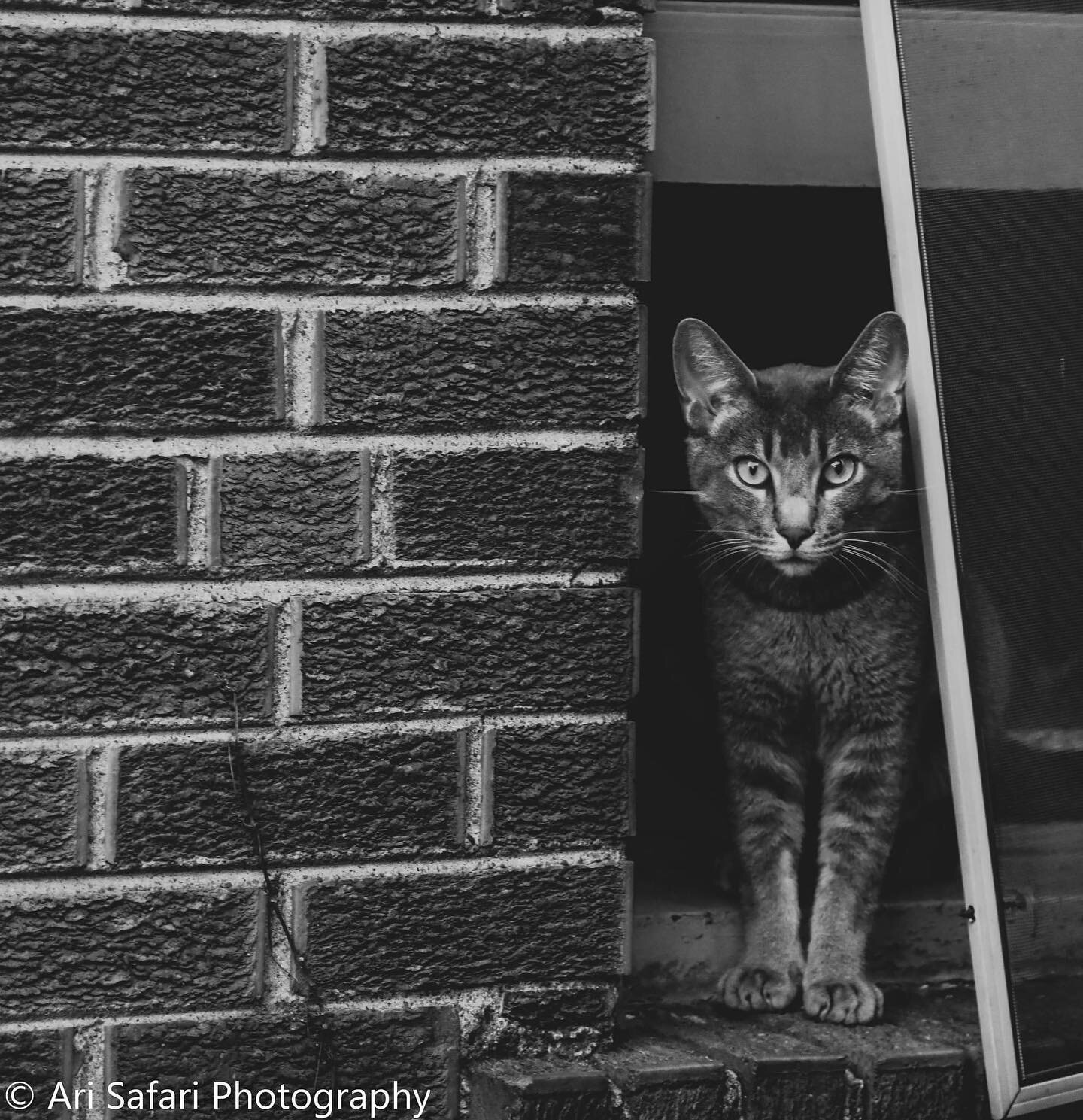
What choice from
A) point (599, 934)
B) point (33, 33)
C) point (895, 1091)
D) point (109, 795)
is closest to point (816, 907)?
point (895, 1091)

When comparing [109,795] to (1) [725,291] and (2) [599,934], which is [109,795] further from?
(1) [725,291]

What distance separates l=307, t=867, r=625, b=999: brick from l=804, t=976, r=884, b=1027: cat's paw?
33 cm

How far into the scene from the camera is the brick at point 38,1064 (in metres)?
1.39

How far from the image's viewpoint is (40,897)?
1395 mm

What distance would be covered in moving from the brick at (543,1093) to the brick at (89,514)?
687 millimetres

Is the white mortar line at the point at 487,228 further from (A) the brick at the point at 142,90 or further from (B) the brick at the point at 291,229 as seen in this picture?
(A) the brick at the point at 142,90

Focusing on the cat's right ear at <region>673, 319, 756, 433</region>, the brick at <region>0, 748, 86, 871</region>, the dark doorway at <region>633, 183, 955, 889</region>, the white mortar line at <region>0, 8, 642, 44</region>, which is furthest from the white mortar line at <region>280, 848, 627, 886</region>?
the white mortar line at <region>0, 8, 642, 44</region>

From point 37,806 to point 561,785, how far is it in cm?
58

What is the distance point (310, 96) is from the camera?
1.41 m

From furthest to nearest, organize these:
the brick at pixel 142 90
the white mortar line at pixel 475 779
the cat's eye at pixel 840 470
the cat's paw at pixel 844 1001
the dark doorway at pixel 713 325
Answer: the dark doorway at pixel 713 325
the cat's eye at pixel 840 470
the cat's paw at pixel 844 1001
the white mortar line at pixel 475 779
the brick at pixel 142 90

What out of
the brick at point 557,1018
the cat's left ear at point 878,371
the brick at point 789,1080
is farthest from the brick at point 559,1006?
the cat's left ear at point 878,371

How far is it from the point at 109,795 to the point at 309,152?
739 mm

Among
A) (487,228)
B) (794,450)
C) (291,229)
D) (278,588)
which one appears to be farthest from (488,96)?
(794,450)

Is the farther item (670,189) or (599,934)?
(670,189)
